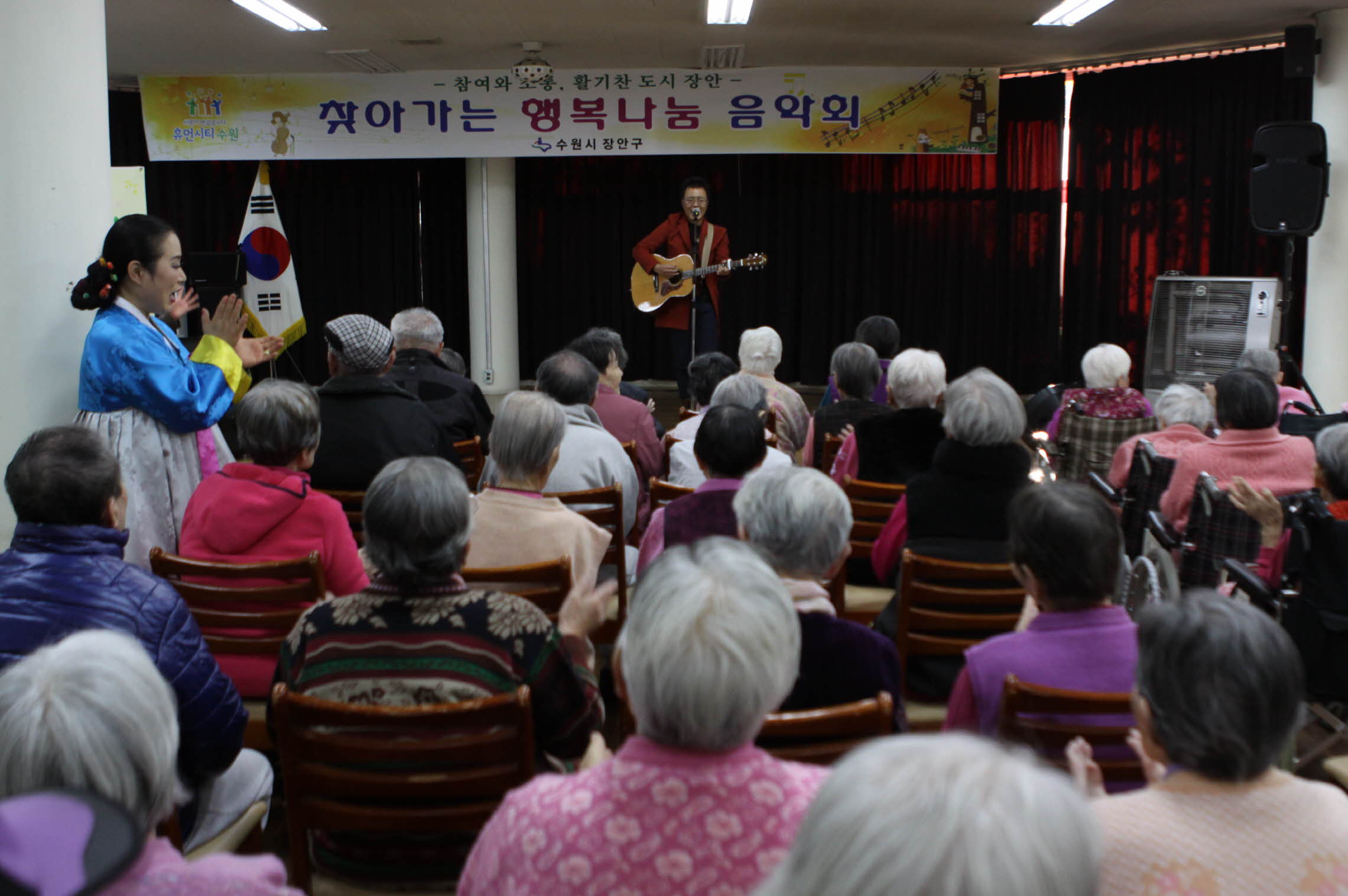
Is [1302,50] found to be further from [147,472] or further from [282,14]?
[147,472]

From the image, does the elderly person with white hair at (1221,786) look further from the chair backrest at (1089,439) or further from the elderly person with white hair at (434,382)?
the chair backrest at (1089,439)

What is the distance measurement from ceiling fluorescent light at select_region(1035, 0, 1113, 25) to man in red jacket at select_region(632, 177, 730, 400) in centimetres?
245

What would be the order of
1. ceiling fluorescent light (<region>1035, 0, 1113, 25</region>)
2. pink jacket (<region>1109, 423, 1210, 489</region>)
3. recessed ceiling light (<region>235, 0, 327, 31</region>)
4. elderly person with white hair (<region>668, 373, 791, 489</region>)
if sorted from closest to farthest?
1. elderly person with white hair (<region>668, 373, 791, 489</region>)
2. pink jacket (<region>1109, 423, 1210, 489</region>)
3. recessed ceiling light (<region>235, 0, 327, 31</region>)
4. ceiling fluorescent light (<region>1035, 0, 1113, 25</region>)

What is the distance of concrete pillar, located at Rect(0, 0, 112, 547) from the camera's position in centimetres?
321

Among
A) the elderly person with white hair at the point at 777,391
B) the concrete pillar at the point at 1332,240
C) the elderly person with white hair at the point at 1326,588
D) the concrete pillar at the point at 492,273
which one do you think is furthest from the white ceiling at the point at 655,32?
the elderly person with white hair at the point at 1326,588

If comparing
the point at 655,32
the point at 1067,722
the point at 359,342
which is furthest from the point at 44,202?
the point at 655,32

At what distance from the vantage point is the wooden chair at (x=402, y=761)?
1.68 meters

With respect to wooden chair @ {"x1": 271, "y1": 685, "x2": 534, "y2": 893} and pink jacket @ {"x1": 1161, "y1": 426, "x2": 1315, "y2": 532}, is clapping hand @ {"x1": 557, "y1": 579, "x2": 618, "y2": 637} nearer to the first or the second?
wooden chair @ {"x1": 271, "y1": 685, "x2": 534, "y2": 893}

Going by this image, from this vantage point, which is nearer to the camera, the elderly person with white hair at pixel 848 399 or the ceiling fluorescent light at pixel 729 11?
the elderly person with white hair at pixel 848 399

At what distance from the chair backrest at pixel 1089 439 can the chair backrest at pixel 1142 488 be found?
→ 1.64 ft

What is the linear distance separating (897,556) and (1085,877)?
227 centimetres

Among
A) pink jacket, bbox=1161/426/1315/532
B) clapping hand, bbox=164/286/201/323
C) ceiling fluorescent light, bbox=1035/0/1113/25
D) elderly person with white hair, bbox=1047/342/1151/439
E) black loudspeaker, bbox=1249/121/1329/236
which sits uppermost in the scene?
ceiling fluorescent light, bbox=1035/0/1113/25

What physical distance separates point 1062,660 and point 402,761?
1052 mm

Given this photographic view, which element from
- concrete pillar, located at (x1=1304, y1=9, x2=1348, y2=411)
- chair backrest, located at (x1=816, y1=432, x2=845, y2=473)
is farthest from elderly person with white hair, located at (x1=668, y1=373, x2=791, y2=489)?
concrete pillar, located at (x1=1304, y1=9, x2=1348, y2=411)
